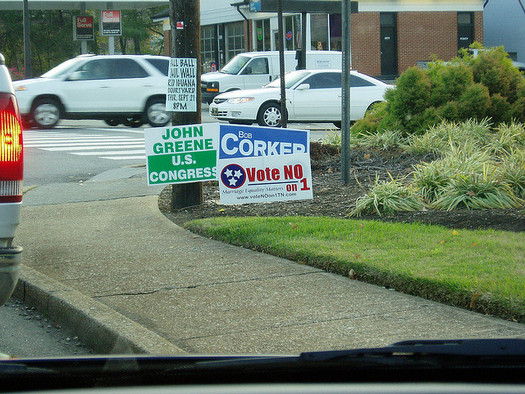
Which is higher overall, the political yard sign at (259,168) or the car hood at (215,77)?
the car hood at (215,77)

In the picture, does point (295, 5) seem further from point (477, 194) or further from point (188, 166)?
point (477, 194)

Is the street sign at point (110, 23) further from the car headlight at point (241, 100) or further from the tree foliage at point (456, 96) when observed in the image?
the tree foliage at point (456, 96)

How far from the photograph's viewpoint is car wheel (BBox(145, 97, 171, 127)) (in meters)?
20.7

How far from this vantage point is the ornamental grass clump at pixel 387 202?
26.9ft

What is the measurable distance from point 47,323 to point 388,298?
236cm

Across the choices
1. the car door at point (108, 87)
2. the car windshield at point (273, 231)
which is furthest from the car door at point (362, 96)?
the car windshield at point (273, 231)

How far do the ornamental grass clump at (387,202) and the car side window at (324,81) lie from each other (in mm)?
12551

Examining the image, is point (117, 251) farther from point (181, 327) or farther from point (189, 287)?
point (181, 327)

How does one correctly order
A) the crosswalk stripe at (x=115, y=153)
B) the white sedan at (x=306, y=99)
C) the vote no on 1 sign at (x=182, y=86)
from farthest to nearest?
1. the white sedan at (x=306, y=99)
2. the crosswalk stripe at (x=115, y=153)
3. the vote no on 1 sign at (x=182, y=86)

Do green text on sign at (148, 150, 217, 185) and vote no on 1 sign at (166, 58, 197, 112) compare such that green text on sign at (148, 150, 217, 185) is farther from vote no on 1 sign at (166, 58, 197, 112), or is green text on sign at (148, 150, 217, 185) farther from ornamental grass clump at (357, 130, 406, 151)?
ornamental grass clump at (357, 130, 406, 151)

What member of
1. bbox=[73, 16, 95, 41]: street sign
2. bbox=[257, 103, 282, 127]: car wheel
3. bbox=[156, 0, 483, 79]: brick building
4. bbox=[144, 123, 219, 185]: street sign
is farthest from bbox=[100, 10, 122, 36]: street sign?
bbox=[144, 123, 219, 185]: street sign

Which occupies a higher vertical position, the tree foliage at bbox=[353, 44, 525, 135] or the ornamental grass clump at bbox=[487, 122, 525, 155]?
the tree foliage at bbox=[353, 44, 525, 135]

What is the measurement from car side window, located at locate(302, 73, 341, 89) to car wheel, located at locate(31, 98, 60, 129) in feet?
21.6

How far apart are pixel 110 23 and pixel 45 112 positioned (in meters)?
15.8
